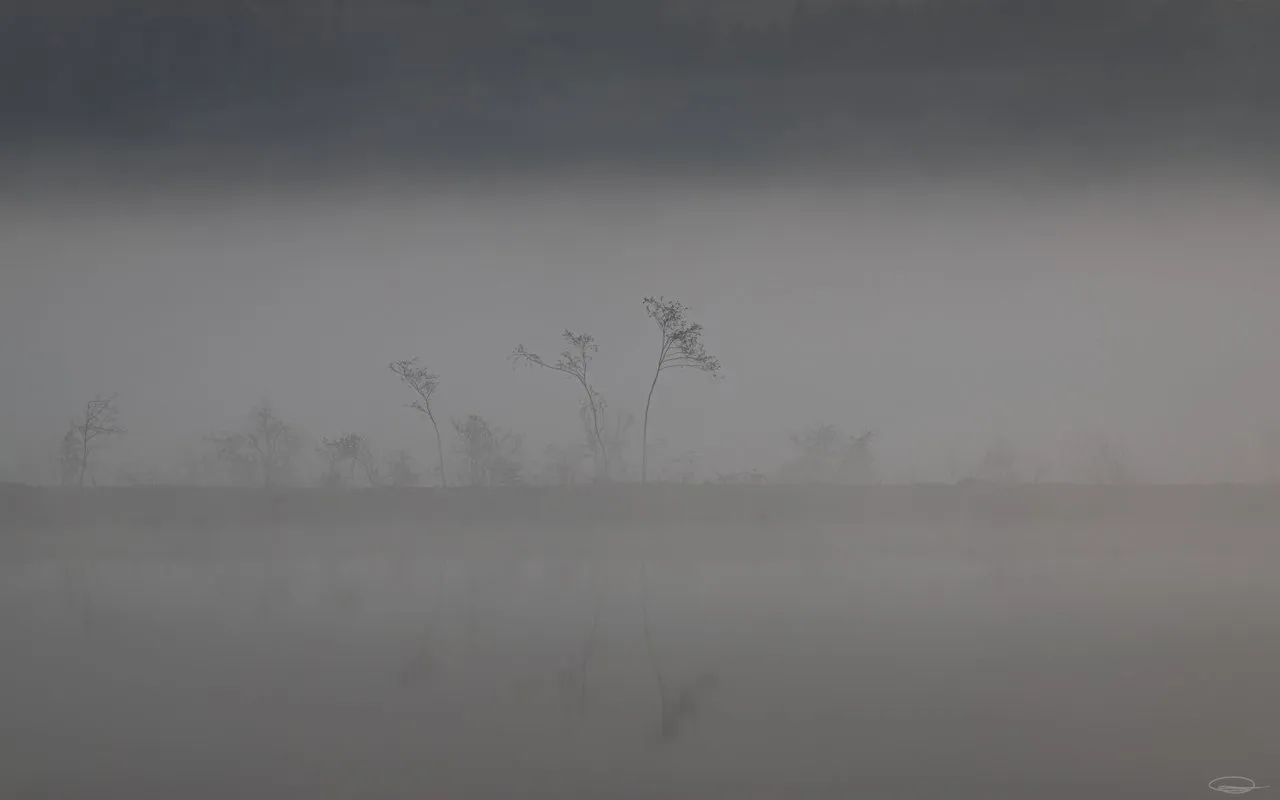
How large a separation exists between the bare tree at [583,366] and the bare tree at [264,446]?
613 mm

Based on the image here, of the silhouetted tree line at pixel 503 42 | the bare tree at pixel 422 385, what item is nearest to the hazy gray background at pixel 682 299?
the bare tree at pixel 422 385

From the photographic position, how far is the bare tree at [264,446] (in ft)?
7.18

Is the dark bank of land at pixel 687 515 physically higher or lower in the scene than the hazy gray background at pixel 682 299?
lower

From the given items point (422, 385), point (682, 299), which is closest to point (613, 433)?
point (682, 299)

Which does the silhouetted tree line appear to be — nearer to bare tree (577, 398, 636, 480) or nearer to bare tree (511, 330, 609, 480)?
bare tree (511, 330, 609, 480)

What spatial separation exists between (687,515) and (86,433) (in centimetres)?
155

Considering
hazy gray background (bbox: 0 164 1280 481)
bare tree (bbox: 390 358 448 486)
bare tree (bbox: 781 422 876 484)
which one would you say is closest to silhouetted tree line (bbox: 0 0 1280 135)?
hazy gray background (bbox: 0 164 1280 481)

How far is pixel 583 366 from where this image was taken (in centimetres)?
222

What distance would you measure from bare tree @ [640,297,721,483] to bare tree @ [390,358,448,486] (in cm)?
52

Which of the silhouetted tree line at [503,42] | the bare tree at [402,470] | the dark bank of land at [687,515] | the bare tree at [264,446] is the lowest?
the dark bank of land at [687,515]

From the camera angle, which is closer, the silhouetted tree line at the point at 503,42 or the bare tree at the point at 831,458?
the silhouetted tree line at the point at 503,42

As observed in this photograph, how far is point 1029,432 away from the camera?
219 cm

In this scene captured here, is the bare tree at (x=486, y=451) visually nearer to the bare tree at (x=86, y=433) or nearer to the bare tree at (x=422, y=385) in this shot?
the bare tree at (x=422, y=385)

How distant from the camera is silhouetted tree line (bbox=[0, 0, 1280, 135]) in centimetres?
208
